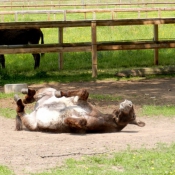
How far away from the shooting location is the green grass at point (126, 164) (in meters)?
6.32

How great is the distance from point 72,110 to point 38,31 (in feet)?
34.1

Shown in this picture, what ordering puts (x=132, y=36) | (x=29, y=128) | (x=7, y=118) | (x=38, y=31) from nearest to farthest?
(x=29, y=128) → (x=7, y=118) → (x=38, y=31) → (x=132, y=36)

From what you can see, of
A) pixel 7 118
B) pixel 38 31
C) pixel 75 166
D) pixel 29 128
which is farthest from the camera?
pixel 38 31

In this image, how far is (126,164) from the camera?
6648 millimetres

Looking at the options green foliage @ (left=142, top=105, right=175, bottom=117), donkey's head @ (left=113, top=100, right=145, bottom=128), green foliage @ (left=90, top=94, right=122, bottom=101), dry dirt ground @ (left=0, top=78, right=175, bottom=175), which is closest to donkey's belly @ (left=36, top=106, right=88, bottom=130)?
dry dirt ground @ (left=0, top=78, right=175, bottom=175)

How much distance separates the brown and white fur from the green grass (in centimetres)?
106

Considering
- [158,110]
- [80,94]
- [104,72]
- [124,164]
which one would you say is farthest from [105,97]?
[124,164]

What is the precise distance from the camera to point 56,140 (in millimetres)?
7875

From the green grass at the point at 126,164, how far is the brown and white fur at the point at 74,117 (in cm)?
106

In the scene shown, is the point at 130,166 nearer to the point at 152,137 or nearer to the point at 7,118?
the point at 152,137

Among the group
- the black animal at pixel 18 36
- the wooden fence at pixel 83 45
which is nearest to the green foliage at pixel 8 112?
the wooden fence at pixel 83 45

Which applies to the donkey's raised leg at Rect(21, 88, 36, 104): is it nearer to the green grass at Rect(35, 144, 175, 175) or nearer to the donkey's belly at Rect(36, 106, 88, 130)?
the donkey's belly at Rect(36, 106, 88, 130)

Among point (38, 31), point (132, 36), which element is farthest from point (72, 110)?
point (132, 36)

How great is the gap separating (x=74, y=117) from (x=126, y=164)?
1.72 m
